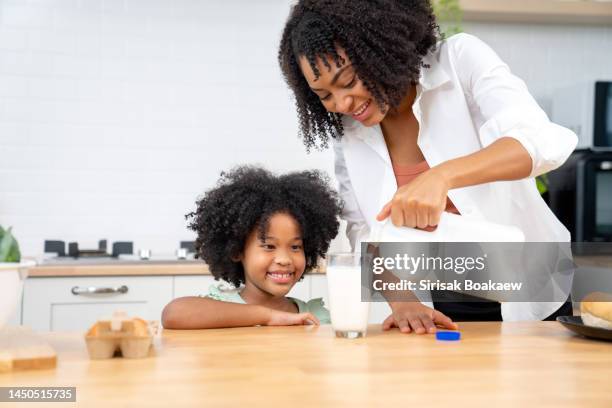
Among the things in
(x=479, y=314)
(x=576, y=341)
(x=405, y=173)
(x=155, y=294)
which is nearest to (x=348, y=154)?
(x=405, y=173)

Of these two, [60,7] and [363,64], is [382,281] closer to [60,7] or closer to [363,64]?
[363,64]

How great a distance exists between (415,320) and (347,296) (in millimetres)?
182

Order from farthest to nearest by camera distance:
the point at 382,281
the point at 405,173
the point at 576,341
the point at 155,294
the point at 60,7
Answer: the point at 60,7
the point at 155,294
the point at 405,173
the point at 382,281
the point at 576,341

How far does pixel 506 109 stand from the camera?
1.33 m

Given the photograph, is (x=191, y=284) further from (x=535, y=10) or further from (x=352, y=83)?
(x=535, y=10)

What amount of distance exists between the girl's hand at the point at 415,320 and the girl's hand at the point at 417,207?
227 millimetres

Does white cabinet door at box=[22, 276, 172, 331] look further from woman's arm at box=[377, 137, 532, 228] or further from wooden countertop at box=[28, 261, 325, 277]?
woman's arm at box=[377, 137, 532, 228]

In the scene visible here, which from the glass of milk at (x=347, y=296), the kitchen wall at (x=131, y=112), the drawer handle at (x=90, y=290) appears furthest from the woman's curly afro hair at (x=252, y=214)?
the kitchen wall at (x=131, y=112)

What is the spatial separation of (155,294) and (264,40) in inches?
51.0

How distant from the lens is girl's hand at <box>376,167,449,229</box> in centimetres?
109

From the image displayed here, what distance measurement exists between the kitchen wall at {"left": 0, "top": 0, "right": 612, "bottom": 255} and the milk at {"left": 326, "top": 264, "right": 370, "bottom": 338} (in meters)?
1.68

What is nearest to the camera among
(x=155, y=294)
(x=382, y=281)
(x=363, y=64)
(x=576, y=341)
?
(x=576, y=341)

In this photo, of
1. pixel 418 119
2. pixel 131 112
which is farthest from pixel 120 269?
pixel 418 119

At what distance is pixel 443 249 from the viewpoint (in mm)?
1230
